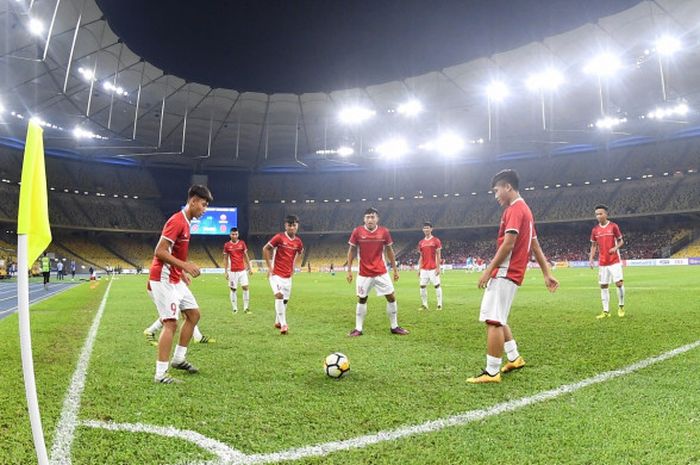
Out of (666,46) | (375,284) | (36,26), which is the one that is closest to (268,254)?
(375,284)

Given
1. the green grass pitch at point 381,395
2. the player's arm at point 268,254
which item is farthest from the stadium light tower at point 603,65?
the player's arm at point 268,254

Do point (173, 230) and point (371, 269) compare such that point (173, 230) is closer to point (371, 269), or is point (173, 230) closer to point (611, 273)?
point (371, 269)

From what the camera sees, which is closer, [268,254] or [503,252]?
[503,252]

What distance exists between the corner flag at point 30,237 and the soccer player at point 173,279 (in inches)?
127

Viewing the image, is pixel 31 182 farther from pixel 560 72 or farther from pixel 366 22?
pixel 560 72

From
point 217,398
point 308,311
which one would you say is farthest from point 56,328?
point 217,398

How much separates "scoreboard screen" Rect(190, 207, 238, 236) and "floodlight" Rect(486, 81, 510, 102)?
3103 cm

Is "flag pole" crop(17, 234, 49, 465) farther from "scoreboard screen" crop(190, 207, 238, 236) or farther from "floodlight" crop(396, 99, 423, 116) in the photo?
"scoreboard screen" crop(190, 207, 238, 236)

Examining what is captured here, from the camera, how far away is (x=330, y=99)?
4481 centimetres

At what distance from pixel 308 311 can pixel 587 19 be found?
91.4 feet

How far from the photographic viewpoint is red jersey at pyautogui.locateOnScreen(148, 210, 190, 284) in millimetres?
5734

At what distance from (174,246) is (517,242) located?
4.06 metres

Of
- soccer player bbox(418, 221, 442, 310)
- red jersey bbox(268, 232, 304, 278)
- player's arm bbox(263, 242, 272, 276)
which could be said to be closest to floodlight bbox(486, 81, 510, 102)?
soccer player bbox(418, 221, 442, 310)

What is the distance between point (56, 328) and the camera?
1065 centimetres
